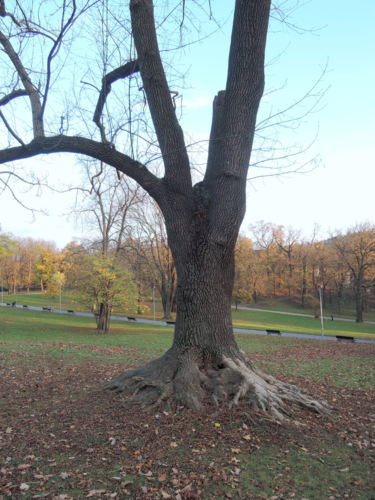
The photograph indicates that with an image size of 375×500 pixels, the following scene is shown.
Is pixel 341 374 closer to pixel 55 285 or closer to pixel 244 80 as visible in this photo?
pixel 244 80

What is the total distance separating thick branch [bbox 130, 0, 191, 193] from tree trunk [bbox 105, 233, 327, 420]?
1178 mm

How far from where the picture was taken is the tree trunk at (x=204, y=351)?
507cm

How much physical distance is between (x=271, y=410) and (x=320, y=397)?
1.81m

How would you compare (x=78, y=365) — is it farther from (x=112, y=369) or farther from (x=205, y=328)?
(x=205, y=328)

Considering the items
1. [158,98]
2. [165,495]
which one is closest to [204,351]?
[165,495]

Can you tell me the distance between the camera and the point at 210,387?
5070 mm

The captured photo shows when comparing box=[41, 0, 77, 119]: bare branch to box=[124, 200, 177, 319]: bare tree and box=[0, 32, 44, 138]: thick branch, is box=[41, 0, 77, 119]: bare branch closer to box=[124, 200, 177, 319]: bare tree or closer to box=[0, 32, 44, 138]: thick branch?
box=[0, 32, 44, 138]: thick branch

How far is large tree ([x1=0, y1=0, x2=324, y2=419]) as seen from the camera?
5289 mm

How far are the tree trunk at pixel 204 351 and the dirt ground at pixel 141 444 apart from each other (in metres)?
0.32

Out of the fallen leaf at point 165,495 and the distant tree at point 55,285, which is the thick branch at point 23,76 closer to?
the fallen leaf at point 165,495

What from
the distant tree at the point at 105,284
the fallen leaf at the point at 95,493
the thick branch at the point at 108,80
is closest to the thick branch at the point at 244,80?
the thick branch at the point at 108,80

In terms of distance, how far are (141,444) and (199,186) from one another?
11.5ft

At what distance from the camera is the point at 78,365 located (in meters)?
9.23

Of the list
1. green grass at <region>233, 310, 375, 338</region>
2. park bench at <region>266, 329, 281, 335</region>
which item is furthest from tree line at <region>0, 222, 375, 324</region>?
park bench at <region>266, 329, 281, 335</region>
